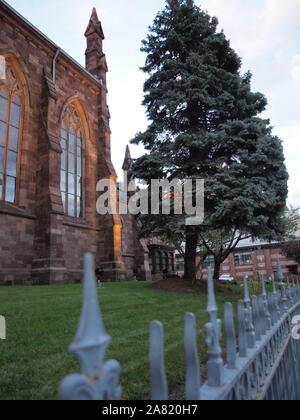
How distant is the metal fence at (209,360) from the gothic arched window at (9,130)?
13.7 metres

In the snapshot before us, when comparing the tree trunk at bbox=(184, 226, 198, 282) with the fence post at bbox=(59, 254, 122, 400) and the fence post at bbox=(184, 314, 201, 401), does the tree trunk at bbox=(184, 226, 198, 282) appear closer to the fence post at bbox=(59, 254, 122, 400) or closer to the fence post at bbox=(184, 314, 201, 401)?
the fence post at bbox=(184, 314, 201, 401)

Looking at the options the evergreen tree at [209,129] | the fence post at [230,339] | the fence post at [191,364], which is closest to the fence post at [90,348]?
the fence post at [191,364]

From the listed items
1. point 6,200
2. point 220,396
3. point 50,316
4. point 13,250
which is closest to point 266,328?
point 220,396

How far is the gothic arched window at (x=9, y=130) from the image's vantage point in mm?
15086

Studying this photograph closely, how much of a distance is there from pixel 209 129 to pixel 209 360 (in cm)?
1280

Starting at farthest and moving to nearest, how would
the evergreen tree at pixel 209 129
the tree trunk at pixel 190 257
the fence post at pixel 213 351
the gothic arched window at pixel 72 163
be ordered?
the gothic arched window at pixel 72 163 < the tree trunk at pixel 190 257 < the evergreen tree at pixel 209 129 < the fence post at pixel 213 351

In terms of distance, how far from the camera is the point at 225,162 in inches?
498

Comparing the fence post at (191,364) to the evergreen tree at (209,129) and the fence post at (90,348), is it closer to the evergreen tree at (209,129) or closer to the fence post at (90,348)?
the fence post at (90,348)

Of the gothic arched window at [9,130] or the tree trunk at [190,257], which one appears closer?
the tree trunk at [190,257]

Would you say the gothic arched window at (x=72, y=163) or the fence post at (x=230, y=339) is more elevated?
the gothic arched window at (x=72, y=163)

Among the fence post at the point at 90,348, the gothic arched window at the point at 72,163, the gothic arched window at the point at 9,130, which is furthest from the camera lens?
the gothic arched window at the point at 72,163

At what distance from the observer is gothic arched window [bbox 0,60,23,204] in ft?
49.5

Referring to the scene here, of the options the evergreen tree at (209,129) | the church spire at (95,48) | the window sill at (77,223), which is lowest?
the window sill at (77,223)

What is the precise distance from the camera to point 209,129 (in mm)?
13805
